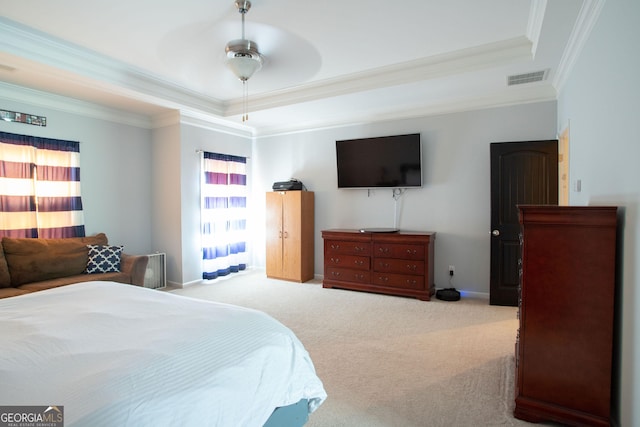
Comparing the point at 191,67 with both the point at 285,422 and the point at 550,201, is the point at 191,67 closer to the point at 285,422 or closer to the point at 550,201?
the point at 285,422

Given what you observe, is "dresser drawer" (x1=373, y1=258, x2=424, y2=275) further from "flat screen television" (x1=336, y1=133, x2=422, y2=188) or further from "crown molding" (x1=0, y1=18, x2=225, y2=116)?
"crown molding" (x1=0, y1=18, x2=225, y2=116)

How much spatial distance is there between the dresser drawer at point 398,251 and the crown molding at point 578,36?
7.90 feet

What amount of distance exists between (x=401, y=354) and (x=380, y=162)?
2.92 m

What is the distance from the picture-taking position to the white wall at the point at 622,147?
5.16ft

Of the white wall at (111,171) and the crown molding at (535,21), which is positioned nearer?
the crown molding at (535,21)

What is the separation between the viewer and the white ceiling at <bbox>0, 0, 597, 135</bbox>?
2.69 metres

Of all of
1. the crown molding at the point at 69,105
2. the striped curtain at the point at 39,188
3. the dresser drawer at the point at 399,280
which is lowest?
the dresser drawer at the point at 399,280

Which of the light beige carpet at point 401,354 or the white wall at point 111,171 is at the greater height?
the white wall at point 111,171

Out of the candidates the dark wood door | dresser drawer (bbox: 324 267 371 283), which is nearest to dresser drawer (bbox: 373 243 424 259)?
dresser drawer (bbox: 324 267 371 283)

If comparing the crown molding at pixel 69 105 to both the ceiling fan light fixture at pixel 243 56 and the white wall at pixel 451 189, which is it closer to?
the ceiling fan light fixture at pixel 243 56

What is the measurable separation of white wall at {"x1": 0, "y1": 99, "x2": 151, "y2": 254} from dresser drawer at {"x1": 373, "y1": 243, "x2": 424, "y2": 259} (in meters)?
3.67

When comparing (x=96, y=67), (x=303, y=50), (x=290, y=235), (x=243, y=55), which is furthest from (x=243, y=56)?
(x=290, y=235)

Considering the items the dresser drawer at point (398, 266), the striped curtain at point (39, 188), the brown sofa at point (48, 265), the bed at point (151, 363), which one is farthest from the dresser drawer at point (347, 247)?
the striped curtain at point (39, 188)

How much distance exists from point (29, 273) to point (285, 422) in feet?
12.1
